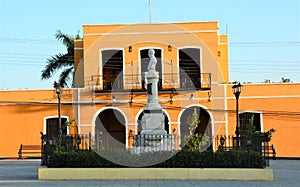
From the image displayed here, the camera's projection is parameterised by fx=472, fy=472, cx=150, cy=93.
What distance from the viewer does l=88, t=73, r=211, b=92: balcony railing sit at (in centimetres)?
2620

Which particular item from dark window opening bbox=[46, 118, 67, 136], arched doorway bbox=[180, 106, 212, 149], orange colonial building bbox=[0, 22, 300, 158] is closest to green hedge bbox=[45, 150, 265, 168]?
orange colonial building bbox=[0, 22, 300, 158]

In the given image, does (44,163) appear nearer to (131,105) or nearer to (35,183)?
(35,183)

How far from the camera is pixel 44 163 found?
14.4 meters

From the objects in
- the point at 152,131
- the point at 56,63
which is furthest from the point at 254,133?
the point at 56,63

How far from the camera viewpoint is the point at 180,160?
12.9 metres

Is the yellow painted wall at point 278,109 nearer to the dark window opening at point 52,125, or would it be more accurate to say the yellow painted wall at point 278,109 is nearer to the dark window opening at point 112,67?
the dark window opening at point 112,67

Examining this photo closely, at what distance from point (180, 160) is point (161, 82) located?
45.1 ft

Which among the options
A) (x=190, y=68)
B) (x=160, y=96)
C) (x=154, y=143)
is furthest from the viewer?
(x=190, y=68)

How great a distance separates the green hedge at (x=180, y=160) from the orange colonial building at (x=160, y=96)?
41.9 ft

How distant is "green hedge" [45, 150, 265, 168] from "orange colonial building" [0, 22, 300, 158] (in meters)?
12.8

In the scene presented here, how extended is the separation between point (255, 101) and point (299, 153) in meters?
3.62

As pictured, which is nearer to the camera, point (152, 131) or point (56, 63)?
point (152, 131)

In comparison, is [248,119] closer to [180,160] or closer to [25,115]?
[25,115]

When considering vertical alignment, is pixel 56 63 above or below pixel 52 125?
above
